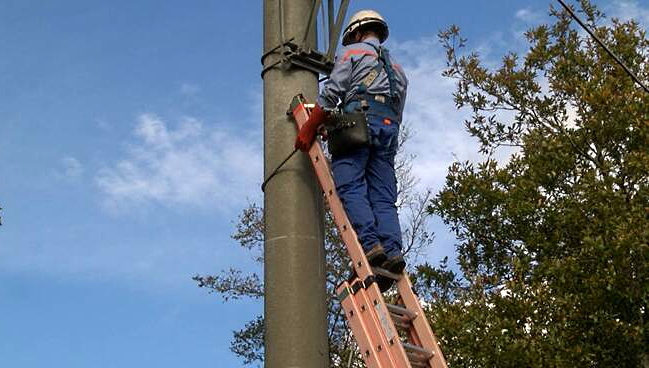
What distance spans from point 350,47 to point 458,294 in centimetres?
771

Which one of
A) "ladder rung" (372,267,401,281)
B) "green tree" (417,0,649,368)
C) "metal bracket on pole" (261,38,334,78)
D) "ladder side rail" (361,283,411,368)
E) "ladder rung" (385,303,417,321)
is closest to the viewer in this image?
"ladder side rail" (361,283,411,368)

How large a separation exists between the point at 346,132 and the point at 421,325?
3.08 feet

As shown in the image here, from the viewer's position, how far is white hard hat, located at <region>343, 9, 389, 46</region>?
456 centimetres

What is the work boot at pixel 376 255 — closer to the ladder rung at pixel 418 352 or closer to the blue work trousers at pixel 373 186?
the blue work trousers at pixel 373 186

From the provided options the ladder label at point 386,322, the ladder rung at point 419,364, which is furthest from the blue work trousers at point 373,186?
the ladder rung at point 419,364

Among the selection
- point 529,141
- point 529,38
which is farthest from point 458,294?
point 529,38

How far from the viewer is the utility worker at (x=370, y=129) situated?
13.2ft

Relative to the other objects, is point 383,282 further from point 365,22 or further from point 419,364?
point 365,22

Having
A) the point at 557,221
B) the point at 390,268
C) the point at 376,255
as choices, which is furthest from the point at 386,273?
the point at 557,221

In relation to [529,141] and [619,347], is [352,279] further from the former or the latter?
[529,141]

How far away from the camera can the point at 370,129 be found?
4.27 meters

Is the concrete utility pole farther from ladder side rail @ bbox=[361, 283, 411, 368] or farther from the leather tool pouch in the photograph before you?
ladder side rail @ bbox=[361, 283, 411, 368]

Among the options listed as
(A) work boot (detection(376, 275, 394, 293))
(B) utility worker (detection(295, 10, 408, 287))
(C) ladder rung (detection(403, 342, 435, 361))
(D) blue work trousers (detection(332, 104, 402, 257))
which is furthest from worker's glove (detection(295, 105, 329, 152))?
(C) ladder rung (detection(403, 342, 435, 361))

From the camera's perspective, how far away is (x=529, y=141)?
11.4 meters
